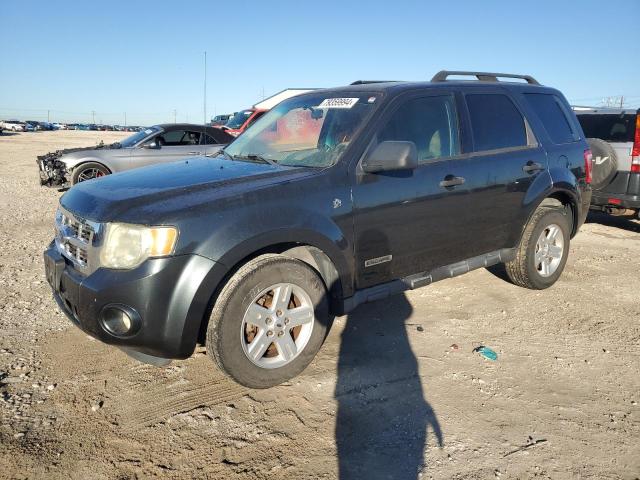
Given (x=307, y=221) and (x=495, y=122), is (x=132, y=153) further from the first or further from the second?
(x=307, y=221)

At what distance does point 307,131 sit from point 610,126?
5852mm

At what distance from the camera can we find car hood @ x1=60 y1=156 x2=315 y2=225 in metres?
2.63

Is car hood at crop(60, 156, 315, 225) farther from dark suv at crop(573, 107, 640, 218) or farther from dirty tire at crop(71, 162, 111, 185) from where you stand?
dirty tire at crop(71, 162, 111, 185)

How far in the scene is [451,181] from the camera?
369cm

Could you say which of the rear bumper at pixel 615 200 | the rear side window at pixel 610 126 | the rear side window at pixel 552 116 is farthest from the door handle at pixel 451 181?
the rear side window at pixel 610 126

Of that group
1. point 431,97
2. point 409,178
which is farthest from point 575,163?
point 409,178

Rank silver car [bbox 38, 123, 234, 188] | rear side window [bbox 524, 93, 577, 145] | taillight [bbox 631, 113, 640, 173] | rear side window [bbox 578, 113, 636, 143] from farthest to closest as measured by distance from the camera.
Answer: silver car [bbox 38, 123, 234, 188]
rear side window [bbox 578, 113, 636, 143]
taillight [bbox 631, 113, 640, 173]
rear side window [bbox 524, 93, 577, 145]

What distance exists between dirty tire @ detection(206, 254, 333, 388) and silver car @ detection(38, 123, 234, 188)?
698 cm

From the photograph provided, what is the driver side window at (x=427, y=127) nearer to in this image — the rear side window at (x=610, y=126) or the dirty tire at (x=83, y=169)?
the rear side window at (x=610, y=126)

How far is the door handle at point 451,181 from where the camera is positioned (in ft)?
12.0

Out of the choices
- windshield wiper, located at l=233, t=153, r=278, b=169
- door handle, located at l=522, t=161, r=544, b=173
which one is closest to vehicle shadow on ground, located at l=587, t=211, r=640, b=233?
door handle, located at l=522, t=161, r=544, b=173

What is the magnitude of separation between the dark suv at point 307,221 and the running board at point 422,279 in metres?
0.01

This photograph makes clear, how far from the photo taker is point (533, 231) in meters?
4.44

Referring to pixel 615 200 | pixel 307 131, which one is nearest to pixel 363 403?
pixel 307 131
